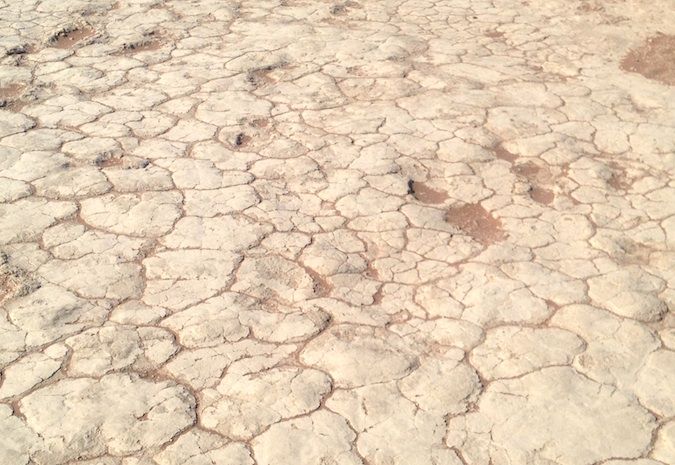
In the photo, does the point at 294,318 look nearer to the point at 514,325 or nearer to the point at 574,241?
the point at 514,325

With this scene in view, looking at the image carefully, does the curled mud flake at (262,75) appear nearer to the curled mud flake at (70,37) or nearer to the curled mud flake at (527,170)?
the curled mud flake at (70,37)

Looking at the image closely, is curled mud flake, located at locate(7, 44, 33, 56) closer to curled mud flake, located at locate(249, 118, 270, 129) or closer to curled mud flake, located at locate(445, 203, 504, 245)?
curled mud flake, located at locate(249, 118, 270, 129)

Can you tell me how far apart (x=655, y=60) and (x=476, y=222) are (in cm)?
212

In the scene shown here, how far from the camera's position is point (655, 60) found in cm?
475

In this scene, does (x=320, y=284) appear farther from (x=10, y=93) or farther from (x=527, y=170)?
(x=10, y=93)

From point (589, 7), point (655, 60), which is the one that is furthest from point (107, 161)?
point (589, 7)

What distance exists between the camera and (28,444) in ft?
7.29

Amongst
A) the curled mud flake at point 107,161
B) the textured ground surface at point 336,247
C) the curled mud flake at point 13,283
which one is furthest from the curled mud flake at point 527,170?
the curled mud flake at point 13,283

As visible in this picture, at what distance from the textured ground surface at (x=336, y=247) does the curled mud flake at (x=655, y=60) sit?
17mm

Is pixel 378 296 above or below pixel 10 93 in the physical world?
above

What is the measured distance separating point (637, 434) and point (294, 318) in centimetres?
104

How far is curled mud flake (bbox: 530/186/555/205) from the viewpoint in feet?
11.2

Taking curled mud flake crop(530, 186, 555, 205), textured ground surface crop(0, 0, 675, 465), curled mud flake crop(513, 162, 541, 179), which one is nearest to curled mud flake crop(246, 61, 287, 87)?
textured ground surface crop(0, 0, 675, 465)

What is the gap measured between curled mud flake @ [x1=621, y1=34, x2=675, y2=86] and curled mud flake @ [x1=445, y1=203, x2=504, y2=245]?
5.78 feet
